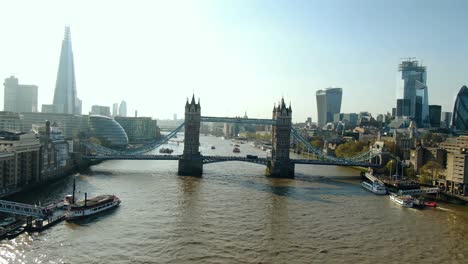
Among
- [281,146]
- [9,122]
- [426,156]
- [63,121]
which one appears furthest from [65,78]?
[426,156]

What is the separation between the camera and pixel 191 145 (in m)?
69.2

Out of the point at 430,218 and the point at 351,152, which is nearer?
the point at 430,218

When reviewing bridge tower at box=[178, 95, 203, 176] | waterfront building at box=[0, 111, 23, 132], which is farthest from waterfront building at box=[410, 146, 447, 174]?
waterfront building at box=[0, 111, 23, 132]

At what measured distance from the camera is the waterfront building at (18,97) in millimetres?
192375

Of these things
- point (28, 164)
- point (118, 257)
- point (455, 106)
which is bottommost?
point (118, 257)

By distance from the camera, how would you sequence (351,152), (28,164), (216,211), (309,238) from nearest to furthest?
(309,238), (216,211), (28,164), (351,152)

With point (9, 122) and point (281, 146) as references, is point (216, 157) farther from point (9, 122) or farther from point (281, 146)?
point (9, 122)

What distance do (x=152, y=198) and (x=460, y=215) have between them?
102 feet

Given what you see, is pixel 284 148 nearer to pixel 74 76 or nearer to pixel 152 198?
pixel 152 198

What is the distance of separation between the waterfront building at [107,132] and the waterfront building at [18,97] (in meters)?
90.9

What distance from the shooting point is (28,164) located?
4988cm

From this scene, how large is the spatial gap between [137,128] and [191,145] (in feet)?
298

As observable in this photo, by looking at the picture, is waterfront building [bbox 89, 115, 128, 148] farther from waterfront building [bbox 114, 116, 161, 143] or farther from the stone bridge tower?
the stone bridge tower

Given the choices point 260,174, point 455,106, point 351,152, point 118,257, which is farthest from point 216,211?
point 455,106
